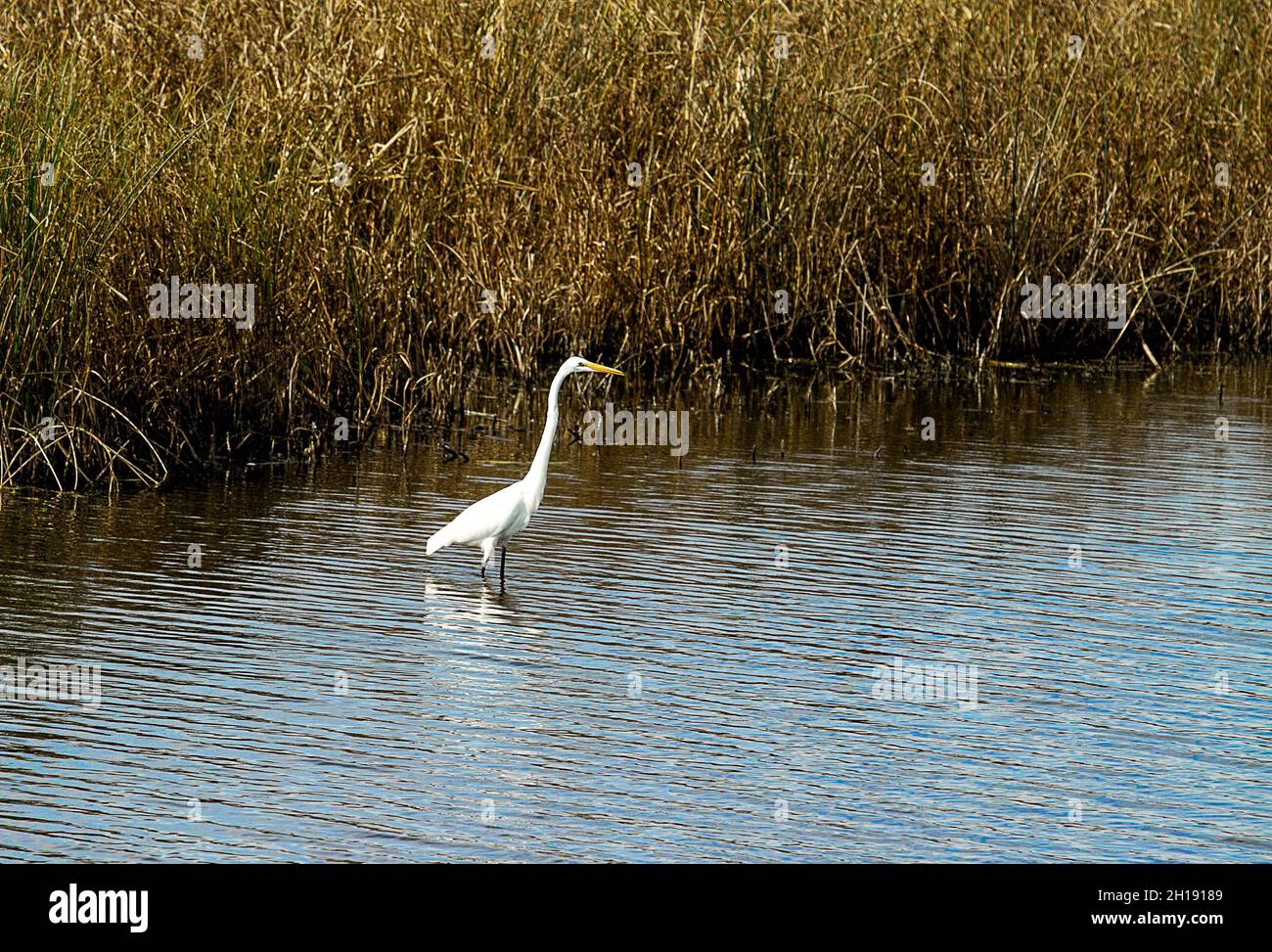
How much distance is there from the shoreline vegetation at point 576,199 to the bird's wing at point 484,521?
6.67ft

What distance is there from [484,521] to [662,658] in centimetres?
163

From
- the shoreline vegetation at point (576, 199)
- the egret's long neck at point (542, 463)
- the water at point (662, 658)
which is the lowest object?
the water at point (662, 658)

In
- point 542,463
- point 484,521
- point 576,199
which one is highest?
point 576,199

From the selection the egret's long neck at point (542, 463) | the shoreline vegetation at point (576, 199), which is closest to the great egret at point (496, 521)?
the egret's long neck at point (542, 463)

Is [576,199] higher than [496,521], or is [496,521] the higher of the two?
[576,199]

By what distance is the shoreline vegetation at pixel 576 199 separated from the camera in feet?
35.2

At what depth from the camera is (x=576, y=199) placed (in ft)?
46.4

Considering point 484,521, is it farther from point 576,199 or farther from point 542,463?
point 576,199

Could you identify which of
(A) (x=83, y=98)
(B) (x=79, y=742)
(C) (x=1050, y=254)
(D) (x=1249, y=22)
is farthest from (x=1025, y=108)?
(B) (x=79, y=742)

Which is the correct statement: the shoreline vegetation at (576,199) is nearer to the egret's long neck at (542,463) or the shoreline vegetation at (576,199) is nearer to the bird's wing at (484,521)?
the bird's wing at (484,521)

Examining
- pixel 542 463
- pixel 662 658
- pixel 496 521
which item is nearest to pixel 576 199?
pixel 542 463

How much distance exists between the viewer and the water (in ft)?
19.7

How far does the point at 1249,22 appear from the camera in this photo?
1720cm

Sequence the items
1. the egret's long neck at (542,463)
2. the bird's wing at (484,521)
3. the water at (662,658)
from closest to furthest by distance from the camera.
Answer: the water at (662,658)
the bird's wing at (484,521)
the egret's long neck at (542,463)
